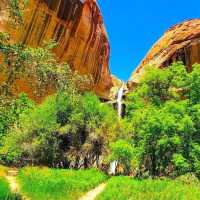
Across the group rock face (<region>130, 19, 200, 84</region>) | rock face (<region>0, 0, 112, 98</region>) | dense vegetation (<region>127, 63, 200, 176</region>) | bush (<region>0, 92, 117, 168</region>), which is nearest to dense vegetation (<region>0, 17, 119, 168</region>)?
bush (<region>0, 92, 117, 168</region>)

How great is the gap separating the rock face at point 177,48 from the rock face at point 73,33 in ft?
25.6

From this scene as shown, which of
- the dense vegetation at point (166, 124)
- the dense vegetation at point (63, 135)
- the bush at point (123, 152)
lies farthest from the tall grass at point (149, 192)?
the dense vegetation at point (63, 135)

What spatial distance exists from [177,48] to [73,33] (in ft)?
50.9

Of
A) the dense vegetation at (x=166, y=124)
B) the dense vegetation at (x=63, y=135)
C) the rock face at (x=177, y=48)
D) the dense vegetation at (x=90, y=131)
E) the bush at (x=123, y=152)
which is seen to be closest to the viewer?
the dense vegetation at (x=90, y=131)

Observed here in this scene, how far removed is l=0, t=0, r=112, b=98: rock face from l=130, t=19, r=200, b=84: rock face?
7.81 m

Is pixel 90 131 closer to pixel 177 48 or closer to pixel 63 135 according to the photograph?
pixel 63 135

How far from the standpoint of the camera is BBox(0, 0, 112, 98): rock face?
56.3m

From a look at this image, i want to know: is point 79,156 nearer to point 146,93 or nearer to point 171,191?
point 146,93

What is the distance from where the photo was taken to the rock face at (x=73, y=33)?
5631cm

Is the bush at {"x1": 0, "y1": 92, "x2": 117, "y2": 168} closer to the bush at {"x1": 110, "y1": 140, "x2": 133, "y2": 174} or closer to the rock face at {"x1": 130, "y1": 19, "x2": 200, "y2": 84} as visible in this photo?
the bush at {"x1": 110, "y1": 140, "x2": 133, "y2": 174}

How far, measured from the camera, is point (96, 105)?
45.3m

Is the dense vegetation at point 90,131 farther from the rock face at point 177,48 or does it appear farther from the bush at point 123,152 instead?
the rock face at point 177,48

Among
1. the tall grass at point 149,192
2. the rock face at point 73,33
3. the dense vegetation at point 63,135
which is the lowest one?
the tall grass at point 149,192

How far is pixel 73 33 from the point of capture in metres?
64.5
